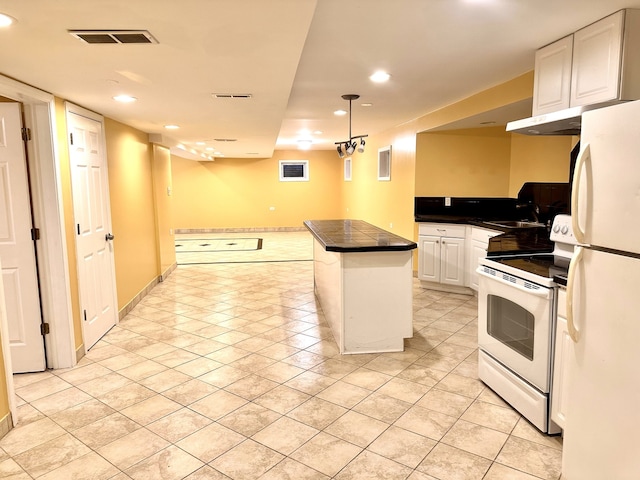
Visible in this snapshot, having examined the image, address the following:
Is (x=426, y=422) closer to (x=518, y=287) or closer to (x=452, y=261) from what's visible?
(x=518, y=287)

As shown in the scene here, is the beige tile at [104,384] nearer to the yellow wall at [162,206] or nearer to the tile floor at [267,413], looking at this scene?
the tile floor at [267,413]

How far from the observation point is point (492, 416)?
2420 millimetres

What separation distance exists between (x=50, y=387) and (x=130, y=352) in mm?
669

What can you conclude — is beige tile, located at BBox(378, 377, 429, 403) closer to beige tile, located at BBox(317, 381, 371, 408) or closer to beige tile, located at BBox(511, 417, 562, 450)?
beige tile, located at BBox(317, 381, 371, 408)

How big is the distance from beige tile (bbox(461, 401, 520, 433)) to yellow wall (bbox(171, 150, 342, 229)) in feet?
30.5

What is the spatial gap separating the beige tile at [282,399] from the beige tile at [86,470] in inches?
34.9

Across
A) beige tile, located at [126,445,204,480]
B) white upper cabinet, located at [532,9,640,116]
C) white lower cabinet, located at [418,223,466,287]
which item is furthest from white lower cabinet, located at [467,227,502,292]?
beige tile, located at [126,445,204,480]

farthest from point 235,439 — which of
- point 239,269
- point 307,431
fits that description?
point 239,269

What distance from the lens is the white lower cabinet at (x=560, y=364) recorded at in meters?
2.05

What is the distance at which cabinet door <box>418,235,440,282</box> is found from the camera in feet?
17.2

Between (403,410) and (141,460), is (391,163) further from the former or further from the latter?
(141,460)

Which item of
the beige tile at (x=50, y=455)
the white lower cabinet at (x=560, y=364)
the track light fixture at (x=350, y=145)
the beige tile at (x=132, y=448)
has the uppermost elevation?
the track light fixture at (x=350, y=145)

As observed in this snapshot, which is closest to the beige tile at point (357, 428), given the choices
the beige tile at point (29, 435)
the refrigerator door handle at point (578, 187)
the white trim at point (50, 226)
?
the refrigerator door handle at point (578, 187)

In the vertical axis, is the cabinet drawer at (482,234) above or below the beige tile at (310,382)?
above
